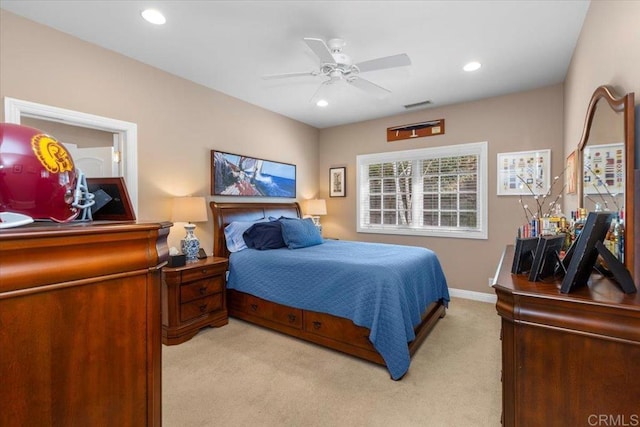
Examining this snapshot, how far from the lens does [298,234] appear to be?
3.53m

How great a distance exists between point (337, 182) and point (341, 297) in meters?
3.08

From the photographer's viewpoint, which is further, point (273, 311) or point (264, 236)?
point (264, 236)

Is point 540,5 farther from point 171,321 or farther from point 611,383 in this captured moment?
point 171,321

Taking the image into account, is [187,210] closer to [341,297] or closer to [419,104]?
[341,297]

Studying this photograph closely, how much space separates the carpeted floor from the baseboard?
106cm

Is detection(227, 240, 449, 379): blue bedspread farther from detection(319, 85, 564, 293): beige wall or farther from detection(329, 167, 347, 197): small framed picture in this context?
detection(329, 167, 347, 197): small framed picture

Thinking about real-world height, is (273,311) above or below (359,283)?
below

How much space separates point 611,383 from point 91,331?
1.47m

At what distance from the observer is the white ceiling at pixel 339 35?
7.23ft

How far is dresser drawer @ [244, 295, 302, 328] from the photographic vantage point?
290 cm

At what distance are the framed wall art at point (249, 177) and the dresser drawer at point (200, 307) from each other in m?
1.32

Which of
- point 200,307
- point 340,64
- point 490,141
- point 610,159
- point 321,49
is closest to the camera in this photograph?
point 610,159

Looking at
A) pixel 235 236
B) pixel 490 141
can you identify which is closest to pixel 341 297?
pixel 235 236

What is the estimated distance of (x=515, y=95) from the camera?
12.4ft
